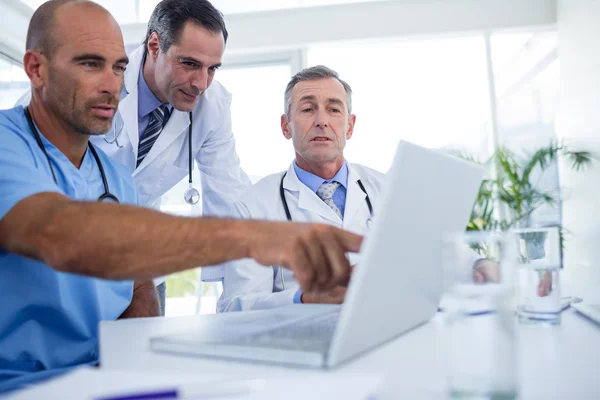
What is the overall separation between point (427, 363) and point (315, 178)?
1.30 m

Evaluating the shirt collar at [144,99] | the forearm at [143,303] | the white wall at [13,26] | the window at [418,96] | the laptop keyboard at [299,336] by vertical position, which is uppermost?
the white wall at [13,26]

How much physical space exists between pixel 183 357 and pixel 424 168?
1.29ft

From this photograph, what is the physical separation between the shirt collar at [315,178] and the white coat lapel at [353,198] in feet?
0.09

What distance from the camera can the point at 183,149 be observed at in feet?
7.72

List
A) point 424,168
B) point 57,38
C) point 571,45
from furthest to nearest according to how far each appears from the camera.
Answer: point 571,45
point 57,38
point 424,168

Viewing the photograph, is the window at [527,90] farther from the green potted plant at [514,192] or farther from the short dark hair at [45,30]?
the short dark hair at [45,30]

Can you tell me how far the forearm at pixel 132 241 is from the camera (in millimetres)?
759

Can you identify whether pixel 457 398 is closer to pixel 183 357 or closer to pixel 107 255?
pixel 183 357

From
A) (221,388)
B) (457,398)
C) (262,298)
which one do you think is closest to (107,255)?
(221,388)

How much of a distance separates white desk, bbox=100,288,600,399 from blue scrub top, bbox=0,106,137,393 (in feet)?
0.77

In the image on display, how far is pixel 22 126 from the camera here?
4.04ft

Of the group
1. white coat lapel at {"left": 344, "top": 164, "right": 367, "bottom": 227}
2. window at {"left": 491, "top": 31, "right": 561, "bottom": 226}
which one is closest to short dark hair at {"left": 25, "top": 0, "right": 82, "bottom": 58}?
white coat lapel at {"left": 344, "top": 164, "right": 367, "bottom": 227}

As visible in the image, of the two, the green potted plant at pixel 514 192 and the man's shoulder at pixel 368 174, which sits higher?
the green potted plant at pixel 514 192

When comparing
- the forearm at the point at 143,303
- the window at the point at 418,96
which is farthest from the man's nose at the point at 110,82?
the window at the point at 418,96
